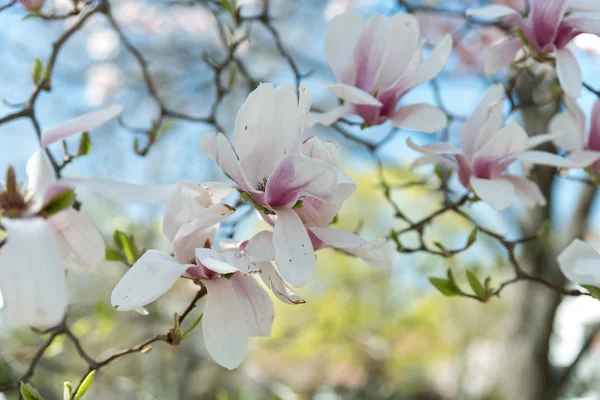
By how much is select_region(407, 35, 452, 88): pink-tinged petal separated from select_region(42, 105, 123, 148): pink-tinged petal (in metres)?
0.29

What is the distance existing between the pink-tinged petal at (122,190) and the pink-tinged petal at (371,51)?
0.26 metres

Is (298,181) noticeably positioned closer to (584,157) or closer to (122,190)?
(122,190)

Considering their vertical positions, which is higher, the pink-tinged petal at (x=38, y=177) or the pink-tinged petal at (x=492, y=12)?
the pink-tinged petal at (x=492, y=12)

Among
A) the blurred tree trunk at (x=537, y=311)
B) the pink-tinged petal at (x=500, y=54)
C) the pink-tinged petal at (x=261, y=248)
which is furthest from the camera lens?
the blurred tree trunk at (x=537, y=311)

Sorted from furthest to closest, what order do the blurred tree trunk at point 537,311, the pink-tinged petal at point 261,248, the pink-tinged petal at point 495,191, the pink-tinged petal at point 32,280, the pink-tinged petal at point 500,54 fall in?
the blurred tree trunk at point 537,311 → the pink-tinged petal at point 500,54 → the pink-tinged petal at point 495,191 → the pink-tinged petal at point 261,248 → the pink-tinged petal at point 32,280

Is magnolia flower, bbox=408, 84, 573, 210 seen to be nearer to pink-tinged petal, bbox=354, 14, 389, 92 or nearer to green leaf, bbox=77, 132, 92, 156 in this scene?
pink-tinged petal, bbox=354, 14, 389, 92

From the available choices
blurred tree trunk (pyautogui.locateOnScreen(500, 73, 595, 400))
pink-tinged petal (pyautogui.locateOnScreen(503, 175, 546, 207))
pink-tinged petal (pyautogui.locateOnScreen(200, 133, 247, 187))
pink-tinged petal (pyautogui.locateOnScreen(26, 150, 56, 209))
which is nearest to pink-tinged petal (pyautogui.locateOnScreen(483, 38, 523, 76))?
pink-tinged petal (pyautogui.locateOnScreen(503, 175, 546, 207))

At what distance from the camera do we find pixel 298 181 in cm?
37

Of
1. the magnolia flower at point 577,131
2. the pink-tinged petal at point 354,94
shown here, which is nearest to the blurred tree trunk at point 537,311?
the magnolia flower at point 577,131

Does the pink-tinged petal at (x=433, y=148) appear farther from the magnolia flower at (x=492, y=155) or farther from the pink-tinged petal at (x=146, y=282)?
the pink-tinged petal at (x=146, y=282)

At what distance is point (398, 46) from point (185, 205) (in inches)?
10.4

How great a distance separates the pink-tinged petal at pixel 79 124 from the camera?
0.36 m

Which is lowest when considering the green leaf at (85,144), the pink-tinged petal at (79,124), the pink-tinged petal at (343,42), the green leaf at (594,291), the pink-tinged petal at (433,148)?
the green leaf at (594,291)

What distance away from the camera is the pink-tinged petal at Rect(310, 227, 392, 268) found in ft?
1.27
